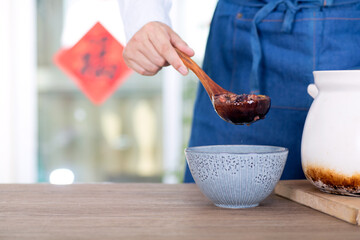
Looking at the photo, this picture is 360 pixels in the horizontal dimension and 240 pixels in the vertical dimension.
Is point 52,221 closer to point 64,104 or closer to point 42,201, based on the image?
point 42,201

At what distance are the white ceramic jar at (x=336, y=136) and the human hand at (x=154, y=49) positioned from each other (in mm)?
373

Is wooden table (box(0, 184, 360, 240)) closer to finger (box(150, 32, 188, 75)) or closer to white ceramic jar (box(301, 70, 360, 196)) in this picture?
white ceramic jar (box(301, 70, 360, 196))

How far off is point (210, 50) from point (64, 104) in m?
2.37

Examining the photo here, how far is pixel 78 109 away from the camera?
3.61 m

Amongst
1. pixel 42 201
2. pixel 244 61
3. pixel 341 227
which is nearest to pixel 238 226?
pixel 341 227

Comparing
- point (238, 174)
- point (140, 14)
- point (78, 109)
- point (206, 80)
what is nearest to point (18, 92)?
point (78, 109)

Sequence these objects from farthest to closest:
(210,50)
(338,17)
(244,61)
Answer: (210,50) < (244,61) < (338,17)

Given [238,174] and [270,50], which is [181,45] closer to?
[270,50]

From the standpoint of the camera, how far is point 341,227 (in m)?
0.69

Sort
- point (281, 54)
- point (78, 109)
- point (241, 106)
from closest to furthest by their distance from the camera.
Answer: point (241, 106)
point (281, 54)
point (78, 109)

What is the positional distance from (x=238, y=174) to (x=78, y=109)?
2.95 meters

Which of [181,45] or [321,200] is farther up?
[181,45]

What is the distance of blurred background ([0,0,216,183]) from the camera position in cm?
345

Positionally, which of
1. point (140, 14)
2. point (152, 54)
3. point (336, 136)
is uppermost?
point (140, 14)
